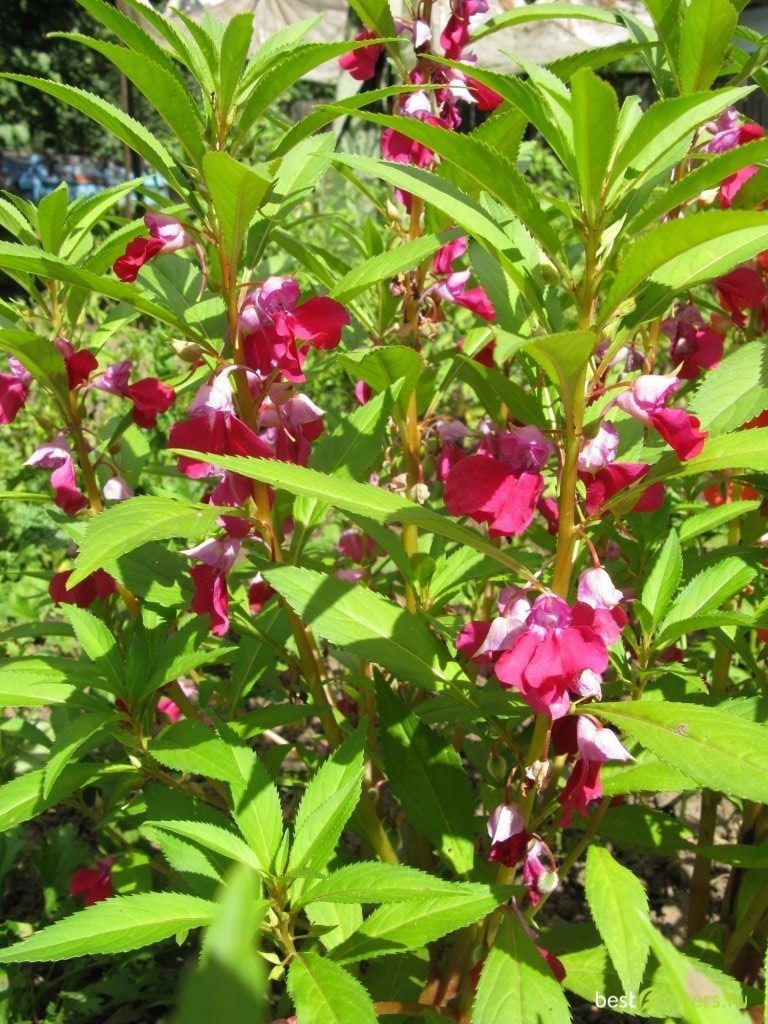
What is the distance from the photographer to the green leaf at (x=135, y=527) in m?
1.01

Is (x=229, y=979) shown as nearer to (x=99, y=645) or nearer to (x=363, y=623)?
(x=363, y=623)

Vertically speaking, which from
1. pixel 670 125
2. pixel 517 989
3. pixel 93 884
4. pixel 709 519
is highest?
pixel 670 125

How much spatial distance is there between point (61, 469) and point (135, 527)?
2.08 ft

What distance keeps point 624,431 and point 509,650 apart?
0.43 meters

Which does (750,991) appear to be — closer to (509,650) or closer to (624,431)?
(509,650)

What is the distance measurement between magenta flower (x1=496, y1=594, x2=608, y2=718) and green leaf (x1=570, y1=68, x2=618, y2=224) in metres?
0.47

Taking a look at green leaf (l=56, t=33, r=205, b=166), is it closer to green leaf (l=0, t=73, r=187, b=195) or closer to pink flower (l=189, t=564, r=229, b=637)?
green leaf (l=0, t=73, r=187, b=195)

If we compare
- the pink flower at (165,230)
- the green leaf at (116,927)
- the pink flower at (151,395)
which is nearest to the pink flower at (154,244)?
the pink flower at (165,230)

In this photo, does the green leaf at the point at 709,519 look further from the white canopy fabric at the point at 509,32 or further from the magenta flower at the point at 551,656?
the white canopy fabric at the point at 509,32

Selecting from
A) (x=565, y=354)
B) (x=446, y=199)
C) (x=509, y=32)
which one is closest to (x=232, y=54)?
(x=446, y=199)

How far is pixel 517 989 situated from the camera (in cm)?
119

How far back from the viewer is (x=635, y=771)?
1.38 meters

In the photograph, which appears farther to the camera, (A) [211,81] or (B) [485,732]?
(B) [485,732]

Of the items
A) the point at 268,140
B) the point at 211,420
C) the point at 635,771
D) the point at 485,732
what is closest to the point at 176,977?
the point at 485,732
